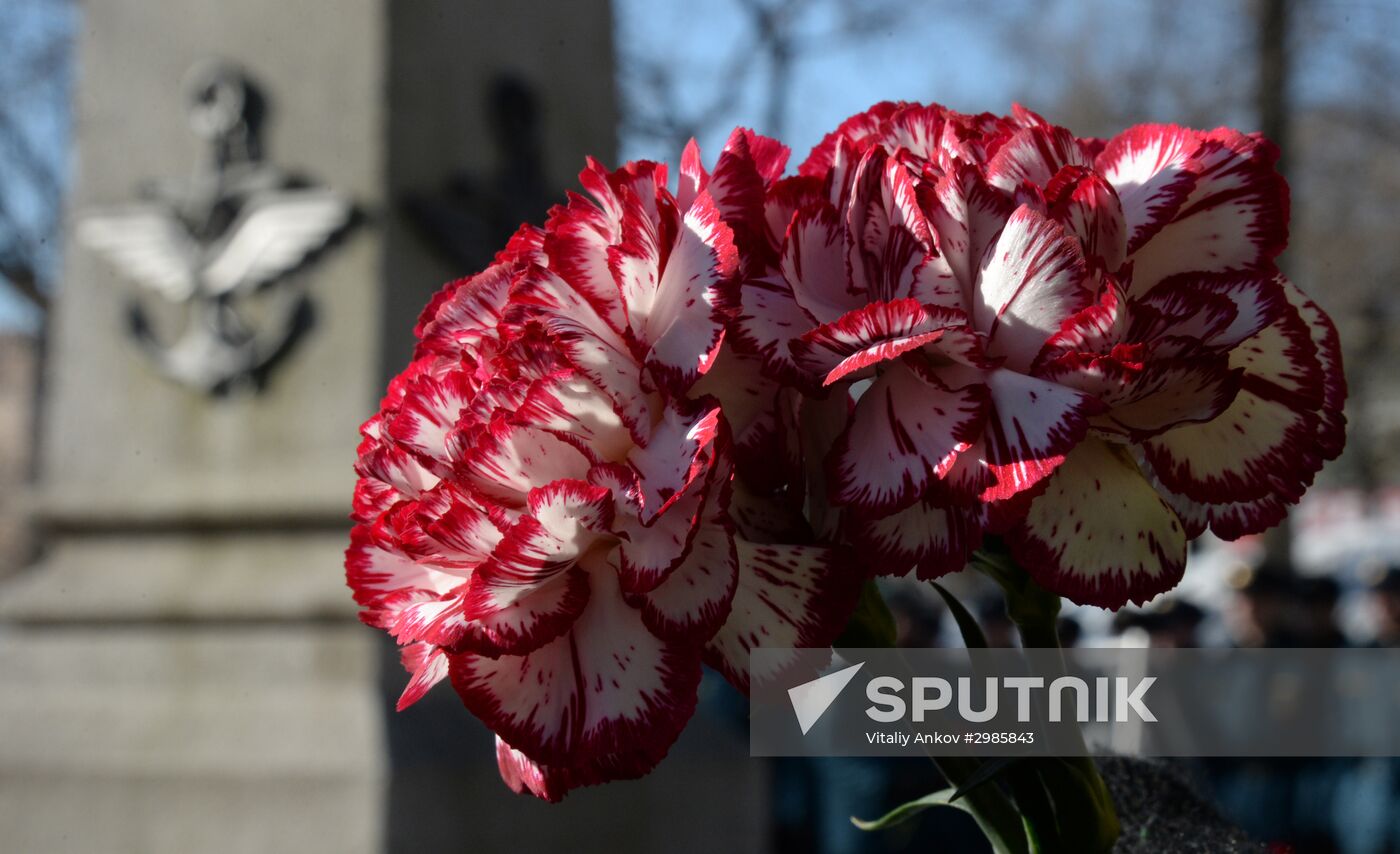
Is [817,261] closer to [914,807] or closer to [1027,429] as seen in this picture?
[1027,429]

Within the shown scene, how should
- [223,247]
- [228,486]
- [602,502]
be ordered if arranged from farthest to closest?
1. [223,247]
2. [228,486]
3. [602,502]

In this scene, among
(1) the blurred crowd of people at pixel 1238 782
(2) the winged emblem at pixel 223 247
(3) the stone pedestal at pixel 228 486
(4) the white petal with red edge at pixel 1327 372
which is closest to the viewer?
(4) the white petal with red edge at pixel 1327 372

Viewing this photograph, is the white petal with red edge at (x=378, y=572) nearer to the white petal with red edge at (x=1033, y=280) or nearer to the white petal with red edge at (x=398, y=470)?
the white petal with red edge at (x=398, y=470)

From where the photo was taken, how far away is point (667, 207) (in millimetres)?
641

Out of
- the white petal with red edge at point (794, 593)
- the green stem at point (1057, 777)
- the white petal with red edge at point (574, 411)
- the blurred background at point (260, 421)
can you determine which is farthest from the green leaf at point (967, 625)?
the blurred background at point (260, 421)

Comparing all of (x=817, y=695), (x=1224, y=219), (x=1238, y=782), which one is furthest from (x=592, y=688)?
(x=1238, y=782)

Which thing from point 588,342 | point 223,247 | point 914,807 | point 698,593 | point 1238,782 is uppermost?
point 223,247

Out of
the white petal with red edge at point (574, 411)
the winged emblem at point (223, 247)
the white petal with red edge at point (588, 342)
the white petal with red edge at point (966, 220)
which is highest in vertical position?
the winged emblem at point (223, 247)

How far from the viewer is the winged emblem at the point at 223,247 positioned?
12.3 feet

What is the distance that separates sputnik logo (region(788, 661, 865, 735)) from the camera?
2.26 ft

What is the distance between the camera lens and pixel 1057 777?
2.36ft

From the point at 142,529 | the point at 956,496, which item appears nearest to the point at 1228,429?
the point at 956,496

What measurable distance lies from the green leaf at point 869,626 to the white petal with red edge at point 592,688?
0.46 ft

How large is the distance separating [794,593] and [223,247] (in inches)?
138
